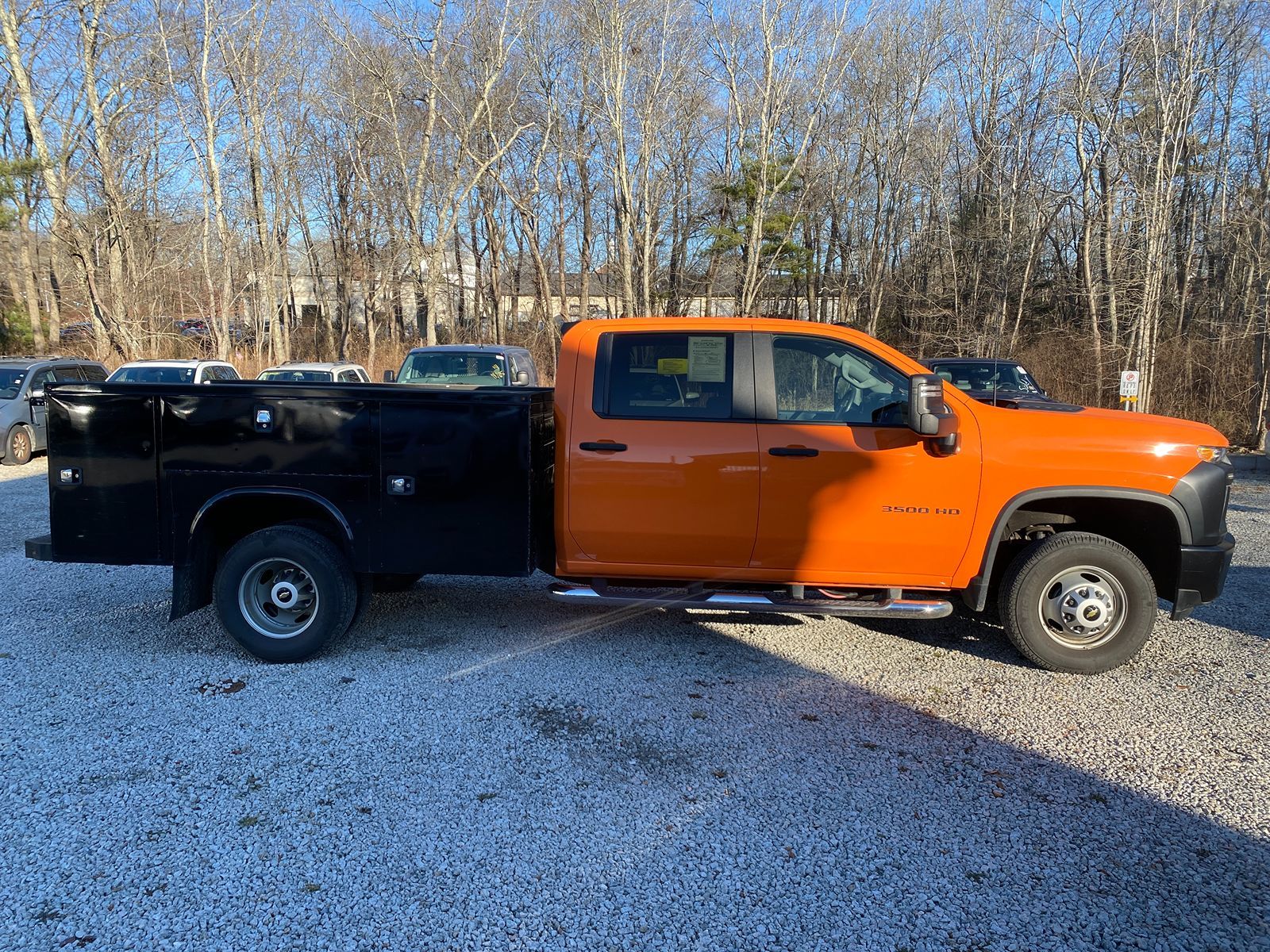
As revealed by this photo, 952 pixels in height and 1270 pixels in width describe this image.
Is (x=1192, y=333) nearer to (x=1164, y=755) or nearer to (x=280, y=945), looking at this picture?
(x=1164, y=755)

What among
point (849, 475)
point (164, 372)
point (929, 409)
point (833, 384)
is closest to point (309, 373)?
point (164, 372)

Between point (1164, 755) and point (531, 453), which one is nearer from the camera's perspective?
point (1164, 755)

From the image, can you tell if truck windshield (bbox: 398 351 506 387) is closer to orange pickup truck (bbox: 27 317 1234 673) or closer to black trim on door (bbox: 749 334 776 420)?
orange pickup truck (bbox: 27 317 1234 673)


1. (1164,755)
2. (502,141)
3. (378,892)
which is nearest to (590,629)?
(378,892)

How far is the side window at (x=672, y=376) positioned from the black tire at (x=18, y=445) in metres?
14.1

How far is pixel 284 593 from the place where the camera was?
204 inches

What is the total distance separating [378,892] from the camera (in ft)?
9.77

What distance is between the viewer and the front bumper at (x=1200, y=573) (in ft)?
15.8

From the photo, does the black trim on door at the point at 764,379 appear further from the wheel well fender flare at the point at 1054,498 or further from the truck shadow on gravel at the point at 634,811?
the truck shadow on gravel at the point at 634,811

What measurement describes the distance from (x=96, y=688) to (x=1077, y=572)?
5.89m

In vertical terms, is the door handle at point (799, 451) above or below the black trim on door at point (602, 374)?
below

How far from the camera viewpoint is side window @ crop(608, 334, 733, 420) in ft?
16.4

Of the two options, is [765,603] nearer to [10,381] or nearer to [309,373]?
[309,373]

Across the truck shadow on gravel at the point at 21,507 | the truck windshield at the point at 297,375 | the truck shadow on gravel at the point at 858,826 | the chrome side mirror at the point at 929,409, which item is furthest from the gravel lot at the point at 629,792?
the truck windshield at the point at 297,375
